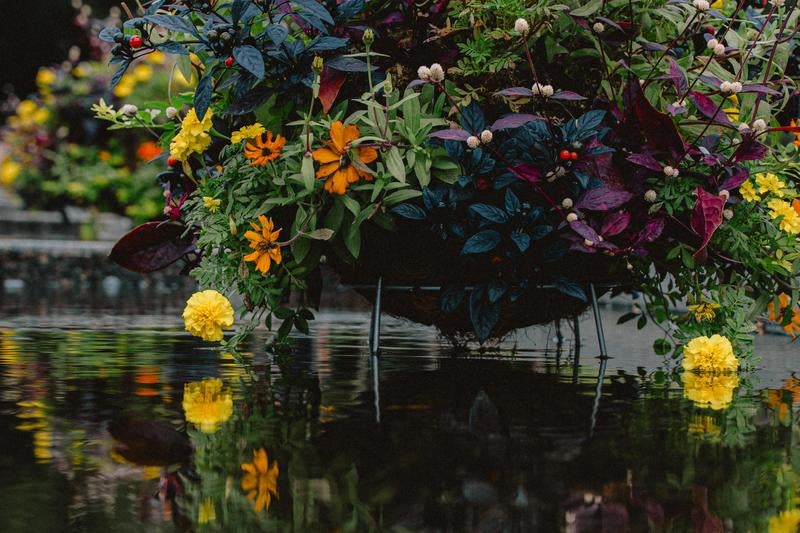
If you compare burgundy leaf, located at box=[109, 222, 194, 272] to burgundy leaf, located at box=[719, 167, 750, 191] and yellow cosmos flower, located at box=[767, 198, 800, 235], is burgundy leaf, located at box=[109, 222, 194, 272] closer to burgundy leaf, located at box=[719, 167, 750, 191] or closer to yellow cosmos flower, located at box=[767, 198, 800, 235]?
burgundy leaf, located at box=[719, 167, 750, 191]

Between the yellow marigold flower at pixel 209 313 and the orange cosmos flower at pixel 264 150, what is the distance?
0.47m

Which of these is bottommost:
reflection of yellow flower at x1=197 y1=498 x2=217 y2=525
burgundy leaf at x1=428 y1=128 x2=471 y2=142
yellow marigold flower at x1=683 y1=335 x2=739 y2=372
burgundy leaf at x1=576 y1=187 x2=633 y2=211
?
reflection of yellow flower at x1=197 y1=498 x2=217 y2=525

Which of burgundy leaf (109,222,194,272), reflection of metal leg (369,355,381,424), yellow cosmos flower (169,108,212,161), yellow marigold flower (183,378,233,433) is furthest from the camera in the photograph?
burgundy leaf (109,222,194,272)

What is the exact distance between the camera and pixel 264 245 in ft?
13.5

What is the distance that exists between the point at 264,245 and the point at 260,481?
1.76 metres

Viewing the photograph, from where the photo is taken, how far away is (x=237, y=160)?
14.0ft

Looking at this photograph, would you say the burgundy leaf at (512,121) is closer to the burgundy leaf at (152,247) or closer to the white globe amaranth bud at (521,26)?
the white globe amaranth bud at (521,26)

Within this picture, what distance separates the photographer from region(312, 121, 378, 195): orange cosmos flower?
3.95 metres

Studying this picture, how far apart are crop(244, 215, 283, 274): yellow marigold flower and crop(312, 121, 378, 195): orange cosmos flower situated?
0.78ft

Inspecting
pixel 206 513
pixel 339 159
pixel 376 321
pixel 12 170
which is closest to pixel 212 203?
pixel 339 159

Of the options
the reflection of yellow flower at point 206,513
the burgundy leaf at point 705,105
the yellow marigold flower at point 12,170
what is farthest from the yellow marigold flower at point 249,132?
the yellow marigold flower at point 12,170

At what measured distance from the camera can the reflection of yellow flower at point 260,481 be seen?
7.43ft

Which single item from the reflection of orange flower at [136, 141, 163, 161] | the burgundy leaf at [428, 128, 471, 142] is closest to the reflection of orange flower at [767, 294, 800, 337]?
the burgundy leaf at [428, 128, 471, 142]

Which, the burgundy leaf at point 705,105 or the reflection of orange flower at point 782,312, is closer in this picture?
the burgundy leaf at point 705,105
